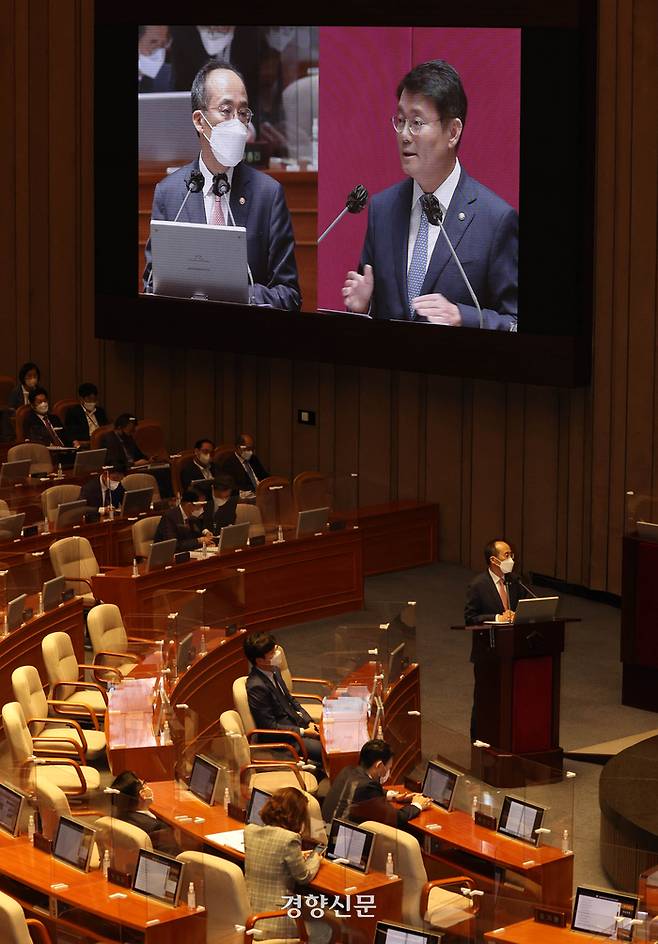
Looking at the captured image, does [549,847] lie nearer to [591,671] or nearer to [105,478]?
[591,671]

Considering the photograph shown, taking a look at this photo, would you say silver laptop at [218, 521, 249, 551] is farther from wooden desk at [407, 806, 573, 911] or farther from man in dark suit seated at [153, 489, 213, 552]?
wooden desk at [407, 806, 573, 911]

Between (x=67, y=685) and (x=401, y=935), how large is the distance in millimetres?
4061

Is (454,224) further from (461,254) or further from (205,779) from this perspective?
(205,779)

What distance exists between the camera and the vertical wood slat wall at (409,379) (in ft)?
43.0

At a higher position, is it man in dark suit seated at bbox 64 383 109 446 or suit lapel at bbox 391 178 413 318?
suit lapel at bbox 391 178 413 318

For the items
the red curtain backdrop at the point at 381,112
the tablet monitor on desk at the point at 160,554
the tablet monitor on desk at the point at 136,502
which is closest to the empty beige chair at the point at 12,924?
the tablet monitor on desk at the point at 160,554

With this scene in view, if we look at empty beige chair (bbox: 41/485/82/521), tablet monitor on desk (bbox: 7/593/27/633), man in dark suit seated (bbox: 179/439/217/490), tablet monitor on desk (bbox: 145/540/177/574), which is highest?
man in dark suit seated (bbox: 179/439/217/490)

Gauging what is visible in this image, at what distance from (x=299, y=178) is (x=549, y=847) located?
845 centimetres

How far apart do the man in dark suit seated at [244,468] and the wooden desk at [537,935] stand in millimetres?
7825

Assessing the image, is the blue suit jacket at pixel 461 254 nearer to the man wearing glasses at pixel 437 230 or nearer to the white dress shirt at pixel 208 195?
the man wearing glasses at pixel 437 230

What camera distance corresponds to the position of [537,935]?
6758 millimetres

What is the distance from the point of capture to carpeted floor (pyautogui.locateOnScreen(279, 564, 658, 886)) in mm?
9273

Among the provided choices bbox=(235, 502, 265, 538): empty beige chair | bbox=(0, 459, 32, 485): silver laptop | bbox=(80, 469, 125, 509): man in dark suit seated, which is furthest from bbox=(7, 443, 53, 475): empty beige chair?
bbox=(235, 502, 265, 538): empty beige chair

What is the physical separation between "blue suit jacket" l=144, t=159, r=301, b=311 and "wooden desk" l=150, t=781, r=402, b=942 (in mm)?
7827
